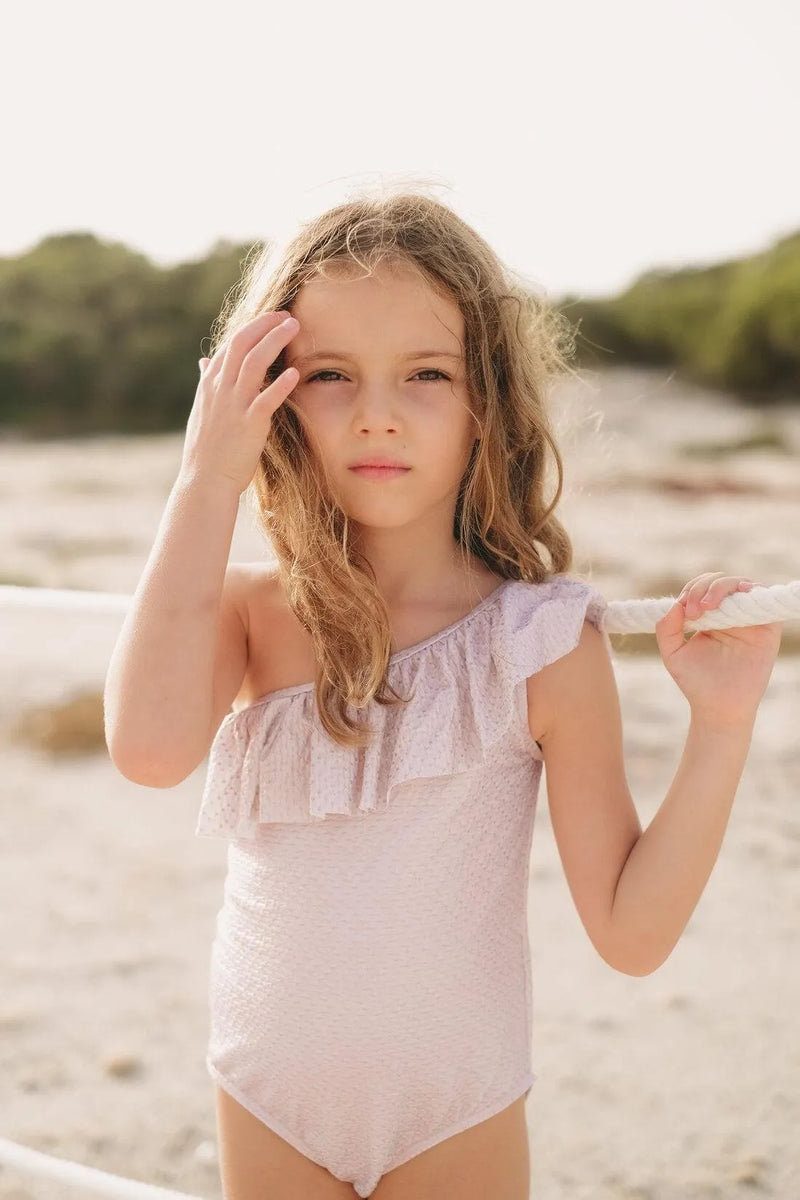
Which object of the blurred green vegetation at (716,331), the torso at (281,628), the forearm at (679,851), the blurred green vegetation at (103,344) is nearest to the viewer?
the forearm at (679,851)

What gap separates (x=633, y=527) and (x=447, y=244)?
512 inches

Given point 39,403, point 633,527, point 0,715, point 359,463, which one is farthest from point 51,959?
point 39,403

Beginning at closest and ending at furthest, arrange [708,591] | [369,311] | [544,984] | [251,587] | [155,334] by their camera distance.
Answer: [708,591] < [369,311] < [251,587] < [544,984] < [155,334]

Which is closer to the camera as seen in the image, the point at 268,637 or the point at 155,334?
the point at 268,637

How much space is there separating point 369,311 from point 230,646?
389mm

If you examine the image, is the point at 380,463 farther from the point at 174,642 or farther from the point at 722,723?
the point at 722,723

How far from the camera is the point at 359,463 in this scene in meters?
1.31

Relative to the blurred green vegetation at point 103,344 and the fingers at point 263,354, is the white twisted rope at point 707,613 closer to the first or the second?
the fingers at point 263,354

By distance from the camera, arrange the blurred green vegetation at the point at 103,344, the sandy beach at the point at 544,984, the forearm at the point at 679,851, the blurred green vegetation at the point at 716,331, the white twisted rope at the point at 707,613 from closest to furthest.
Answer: the white twisted rope at the point at 707,613, the forearm at the point at 679,851, the sandy beach at the point at 544,984, the blurred green vegetation at the point at 103,344, the blurred green vegetation at the point at 716,331

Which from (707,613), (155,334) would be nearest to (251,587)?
(707,613)

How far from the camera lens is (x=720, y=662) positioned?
126 centimetres

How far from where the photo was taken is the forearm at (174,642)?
1248mm

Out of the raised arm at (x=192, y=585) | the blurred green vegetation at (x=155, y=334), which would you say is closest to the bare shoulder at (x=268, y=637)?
the raised arm at (x=192, y=585)

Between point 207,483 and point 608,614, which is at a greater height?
point 207,483
